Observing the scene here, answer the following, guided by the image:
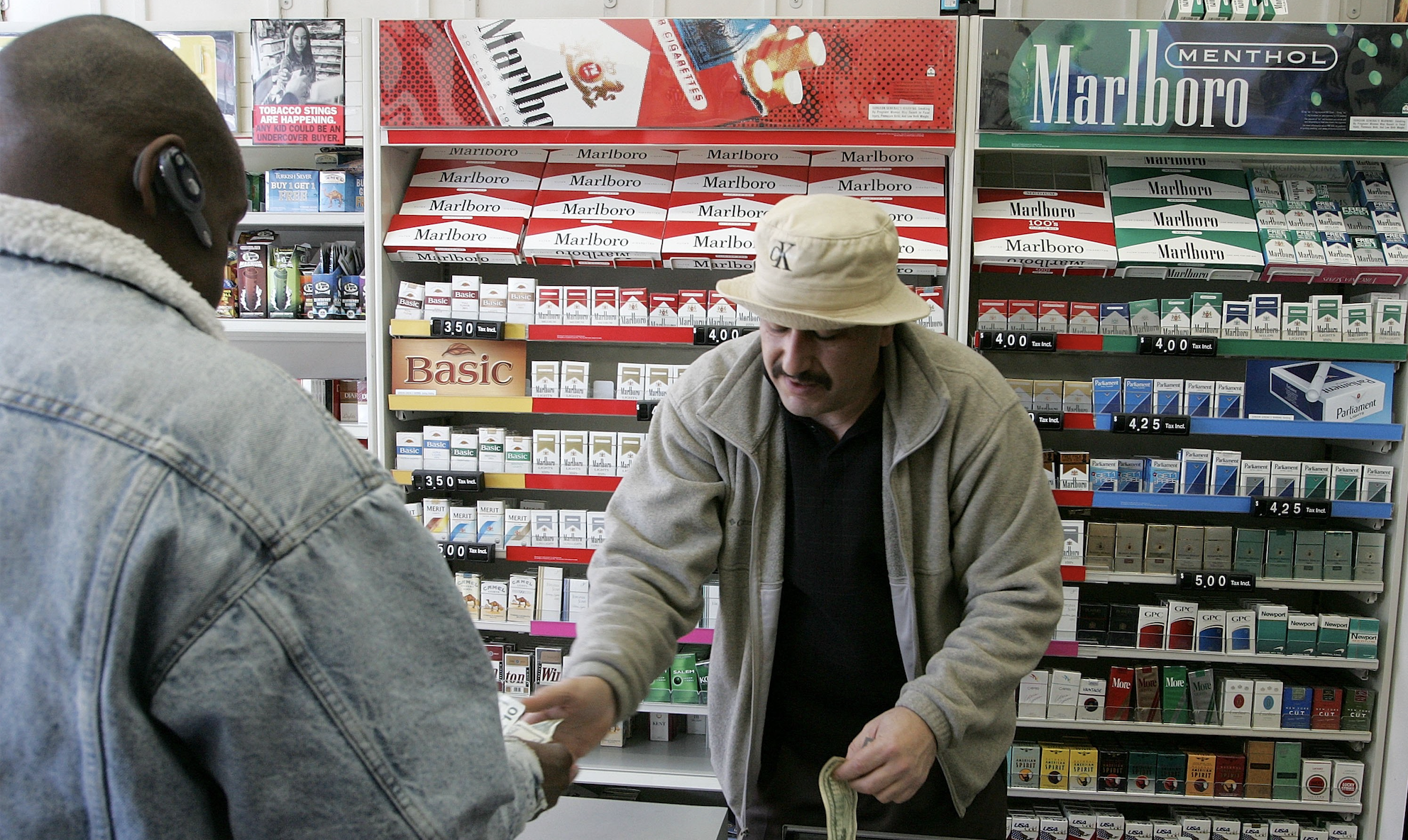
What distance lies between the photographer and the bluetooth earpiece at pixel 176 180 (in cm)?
84

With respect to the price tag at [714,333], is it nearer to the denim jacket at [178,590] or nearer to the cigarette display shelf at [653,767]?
the cigarette display shelf at [653,767]

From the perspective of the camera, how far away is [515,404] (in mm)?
3656

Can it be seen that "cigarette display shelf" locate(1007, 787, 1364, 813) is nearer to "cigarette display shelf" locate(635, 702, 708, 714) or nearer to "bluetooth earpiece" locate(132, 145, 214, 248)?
"cigarette display shelf" locate(635, 702, 708, 714)

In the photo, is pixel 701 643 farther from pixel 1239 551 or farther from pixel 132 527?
pixel 132 527

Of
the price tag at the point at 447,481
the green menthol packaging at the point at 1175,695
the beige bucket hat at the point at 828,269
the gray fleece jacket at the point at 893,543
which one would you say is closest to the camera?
the beige bucket hat at the point at 828,269

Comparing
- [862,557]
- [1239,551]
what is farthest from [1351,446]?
[862,557]

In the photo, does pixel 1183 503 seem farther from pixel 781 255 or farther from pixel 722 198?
pixel 781 255

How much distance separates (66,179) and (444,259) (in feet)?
9.89

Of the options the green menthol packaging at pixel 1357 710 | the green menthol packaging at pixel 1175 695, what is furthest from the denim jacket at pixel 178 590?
the green menthol packaging at pixel 1357 710

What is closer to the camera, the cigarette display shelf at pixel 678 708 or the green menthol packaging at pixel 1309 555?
the green menthol packaging at pixel 1309 555

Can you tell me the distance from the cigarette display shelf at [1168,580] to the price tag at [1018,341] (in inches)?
32.5

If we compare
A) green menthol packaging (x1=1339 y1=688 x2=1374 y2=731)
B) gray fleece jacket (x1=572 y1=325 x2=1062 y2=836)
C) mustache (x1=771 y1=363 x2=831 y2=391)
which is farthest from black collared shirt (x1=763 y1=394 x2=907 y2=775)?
green menthol packaging (x1=1339 y1=688 x2=1374 y2=731)

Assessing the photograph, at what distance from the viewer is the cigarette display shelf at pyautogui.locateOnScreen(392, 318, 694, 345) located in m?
3.59

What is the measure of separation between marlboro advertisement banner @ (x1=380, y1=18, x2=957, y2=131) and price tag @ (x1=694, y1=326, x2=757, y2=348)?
2.45ft
